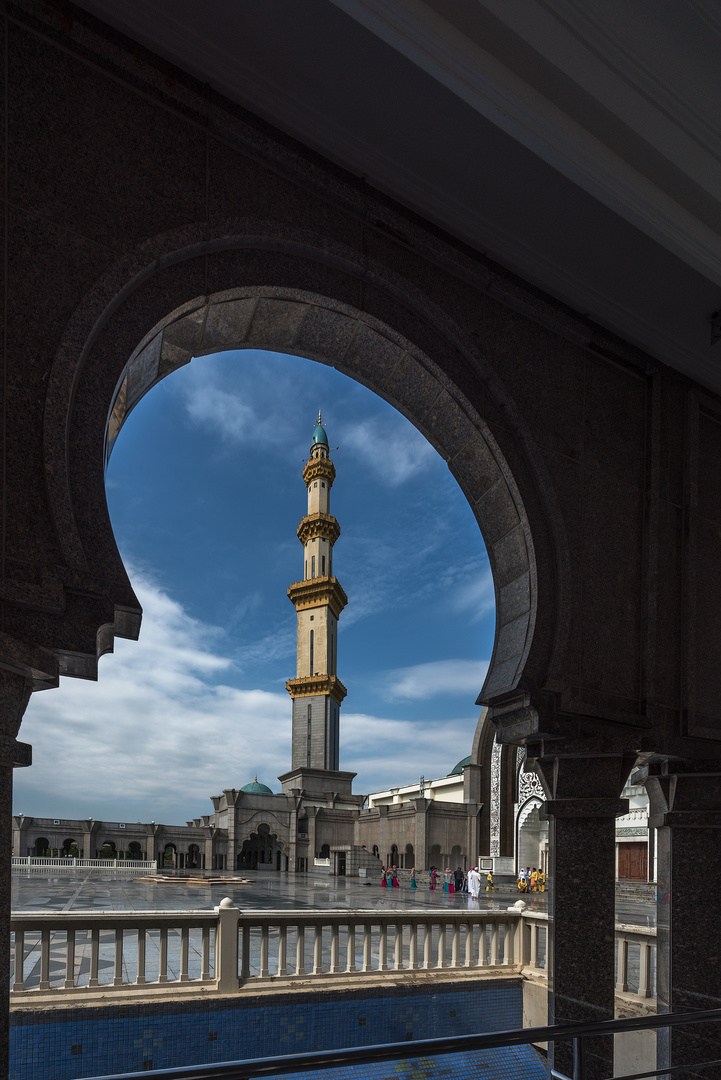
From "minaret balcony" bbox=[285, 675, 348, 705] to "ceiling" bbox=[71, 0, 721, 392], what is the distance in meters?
34.2

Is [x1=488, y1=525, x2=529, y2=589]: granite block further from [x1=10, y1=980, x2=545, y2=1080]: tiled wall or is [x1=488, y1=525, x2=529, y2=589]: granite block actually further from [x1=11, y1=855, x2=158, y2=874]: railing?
[x1=11, y1=855, x2=158, y2=874]: railing

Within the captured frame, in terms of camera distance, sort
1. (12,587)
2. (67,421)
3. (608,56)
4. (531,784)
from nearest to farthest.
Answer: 1. (12,587)
2. (67,421)
3. (608,56)
4. (531,784)

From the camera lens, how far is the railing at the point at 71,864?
23.2m

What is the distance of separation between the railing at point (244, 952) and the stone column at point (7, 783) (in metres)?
2.90

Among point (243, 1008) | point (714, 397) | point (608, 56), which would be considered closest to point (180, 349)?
point (608, 56)

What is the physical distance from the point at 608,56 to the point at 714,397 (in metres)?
→ 2.26

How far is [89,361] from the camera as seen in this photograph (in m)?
2.62

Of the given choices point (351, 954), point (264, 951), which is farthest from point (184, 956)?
point (351, 954)

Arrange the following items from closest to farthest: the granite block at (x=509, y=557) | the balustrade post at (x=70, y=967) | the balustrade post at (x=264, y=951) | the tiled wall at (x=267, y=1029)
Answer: the granite block at (x=509, y=557) → the tiled wall at (x=267, y=1029) → the balustrade post at (x=70, y=967) → the balustrade post at (x=264, y=951)

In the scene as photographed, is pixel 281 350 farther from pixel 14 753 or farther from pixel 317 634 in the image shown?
pixel 317 634

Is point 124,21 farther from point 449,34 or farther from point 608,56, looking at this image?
point 608,56

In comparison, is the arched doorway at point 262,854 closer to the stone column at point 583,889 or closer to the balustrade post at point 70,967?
the balustrade post at point 70,967

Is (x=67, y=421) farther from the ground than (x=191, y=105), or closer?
closer

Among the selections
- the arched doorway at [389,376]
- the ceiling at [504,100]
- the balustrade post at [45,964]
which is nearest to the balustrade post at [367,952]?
the balustrade post at [45,964]
